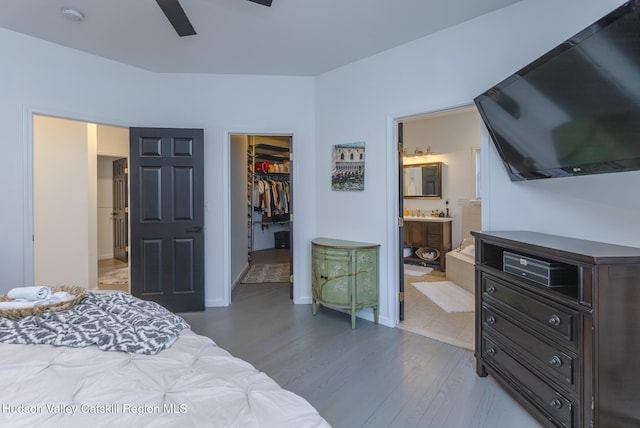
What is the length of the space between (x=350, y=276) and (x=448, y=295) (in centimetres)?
161

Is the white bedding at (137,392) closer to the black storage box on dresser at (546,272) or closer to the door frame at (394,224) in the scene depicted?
the black storage box on dresser at (546,272)

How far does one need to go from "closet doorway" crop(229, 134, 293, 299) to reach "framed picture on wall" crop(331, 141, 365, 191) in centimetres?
141

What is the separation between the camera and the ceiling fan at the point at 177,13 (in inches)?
69.4

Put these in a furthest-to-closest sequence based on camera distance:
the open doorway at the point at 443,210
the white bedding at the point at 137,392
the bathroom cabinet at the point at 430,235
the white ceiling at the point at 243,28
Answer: the bathroom cabinet at the point at 430,235 → the open doorway at the point at 443,210 → the white ceiling at the point at 243,28 → the white bedding at the point at 137,392

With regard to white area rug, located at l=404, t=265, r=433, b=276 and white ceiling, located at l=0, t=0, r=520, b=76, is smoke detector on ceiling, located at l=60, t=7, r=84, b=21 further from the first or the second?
white area rug, located at l=404, t=265, r=433, b=276

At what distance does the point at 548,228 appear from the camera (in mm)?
2080

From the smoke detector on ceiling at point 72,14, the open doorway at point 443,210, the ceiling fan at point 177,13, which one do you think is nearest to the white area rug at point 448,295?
the open doorway at point 443,210

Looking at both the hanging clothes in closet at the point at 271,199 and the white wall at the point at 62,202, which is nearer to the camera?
the white wall at the point at 62,202

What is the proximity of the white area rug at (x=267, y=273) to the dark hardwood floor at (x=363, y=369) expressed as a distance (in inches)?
52.2

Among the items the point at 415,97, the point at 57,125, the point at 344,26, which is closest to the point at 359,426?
the point at 415,97

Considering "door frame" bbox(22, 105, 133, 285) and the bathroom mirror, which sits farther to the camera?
the bathroom mirror

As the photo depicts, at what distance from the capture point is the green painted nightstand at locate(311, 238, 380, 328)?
2994mm

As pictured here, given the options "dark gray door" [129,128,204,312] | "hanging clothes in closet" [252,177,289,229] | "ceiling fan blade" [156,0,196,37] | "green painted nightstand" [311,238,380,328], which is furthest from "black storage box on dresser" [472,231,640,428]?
"hanging clothes in closet" [252,177,289,229]

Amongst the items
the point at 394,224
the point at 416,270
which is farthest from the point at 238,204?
the point at 416,270
